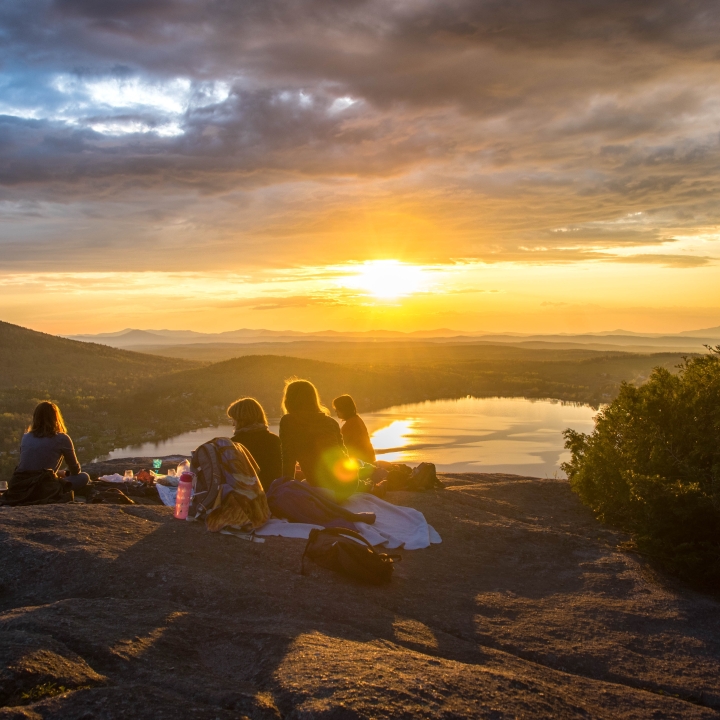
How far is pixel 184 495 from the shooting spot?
7914 millimetres

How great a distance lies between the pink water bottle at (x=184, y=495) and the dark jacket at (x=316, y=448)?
4.76ft

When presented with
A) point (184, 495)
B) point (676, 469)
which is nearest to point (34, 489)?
point (184, 495)

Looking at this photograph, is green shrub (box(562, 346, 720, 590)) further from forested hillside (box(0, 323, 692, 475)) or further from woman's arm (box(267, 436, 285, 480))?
forested hillside (box(0, 323, 692, 475))

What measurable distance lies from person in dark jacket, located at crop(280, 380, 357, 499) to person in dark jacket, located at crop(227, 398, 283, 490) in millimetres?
463

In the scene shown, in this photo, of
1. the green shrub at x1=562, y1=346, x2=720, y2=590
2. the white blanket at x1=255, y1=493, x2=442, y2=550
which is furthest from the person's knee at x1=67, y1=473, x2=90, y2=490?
the green shrub at x1=562, y1=346, x2=720, y2=590

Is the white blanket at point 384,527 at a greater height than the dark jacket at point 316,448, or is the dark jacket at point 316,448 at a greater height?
the dark jacket at point 316,448

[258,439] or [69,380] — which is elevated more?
[258,439]

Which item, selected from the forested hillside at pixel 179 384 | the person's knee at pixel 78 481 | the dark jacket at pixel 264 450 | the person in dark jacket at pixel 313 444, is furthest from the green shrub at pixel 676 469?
the forested hillside at pixel 179 384

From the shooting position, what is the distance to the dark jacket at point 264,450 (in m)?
8.42

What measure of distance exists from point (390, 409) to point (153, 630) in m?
39.5

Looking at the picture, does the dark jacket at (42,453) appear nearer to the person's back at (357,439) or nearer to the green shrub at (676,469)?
the person's back at (357,439)

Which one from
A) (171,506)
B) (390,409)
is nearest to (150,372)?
(390,409)

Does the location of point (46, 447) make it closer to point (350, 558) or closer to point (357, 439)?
point (357, 439)

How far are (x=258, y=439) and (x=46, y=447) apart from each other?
9.55 feet
